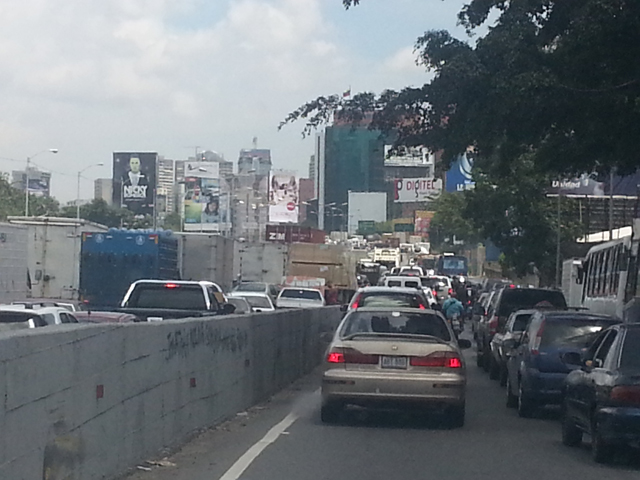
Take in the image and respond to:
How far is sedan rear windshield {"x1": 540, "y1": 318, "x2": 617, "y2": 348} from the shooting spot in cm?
1580

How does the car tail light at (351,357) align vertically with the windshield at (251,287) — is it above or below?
above

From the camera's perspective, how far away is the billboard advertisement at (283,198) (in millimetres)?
144375

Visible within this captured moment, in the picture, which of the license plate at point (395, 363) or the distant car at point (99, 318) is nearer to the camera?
the license plate at point (395, 363)

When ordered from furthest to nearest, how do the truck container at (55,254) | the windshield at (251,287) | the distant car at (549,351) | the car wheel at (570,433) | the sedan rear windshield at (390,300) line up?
the windshield at (251,287) < the truck container at (55,254) < the sedan rear windshield at (390,300) < the distant car at (549,351) < the car wheel at (570,433)

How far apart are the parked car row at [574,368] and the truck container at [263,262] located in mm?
24919

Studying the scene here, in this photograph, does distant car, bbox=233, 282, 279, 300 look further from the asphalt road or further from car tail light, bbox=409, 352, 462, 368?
car tail light, bbox=409, 352, 462, 368

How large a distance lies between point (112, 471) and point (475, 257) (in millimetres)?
114047

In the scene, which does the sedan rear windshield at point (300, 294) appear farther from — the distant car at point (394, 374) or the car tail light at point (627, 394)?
the car tail light at point (627, 394)

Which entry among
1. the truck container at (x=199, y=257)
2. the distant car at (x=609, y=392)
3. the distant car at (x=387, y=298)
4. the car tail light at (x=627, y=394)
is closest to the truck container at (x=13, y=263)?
the truck container at (x=199, y=257)

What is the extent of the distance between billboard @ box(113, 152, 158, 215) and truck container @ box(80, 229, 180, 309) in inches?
4127

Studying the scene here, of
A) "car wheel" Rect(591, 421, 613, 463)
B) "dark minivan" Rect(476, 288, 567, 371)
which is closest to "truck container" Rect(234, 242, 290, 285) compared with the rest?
"dark minivan" Rect(476, 288, 567, 371)

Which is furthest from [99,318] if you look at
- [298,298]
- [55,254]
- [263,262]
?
[263,262]

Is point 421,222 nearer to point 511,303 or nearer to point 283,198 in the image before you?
point 283,198

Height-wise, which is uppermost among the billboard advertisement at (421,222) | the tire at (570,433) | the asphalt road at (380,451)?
the billboard advertisement at (421,222)
